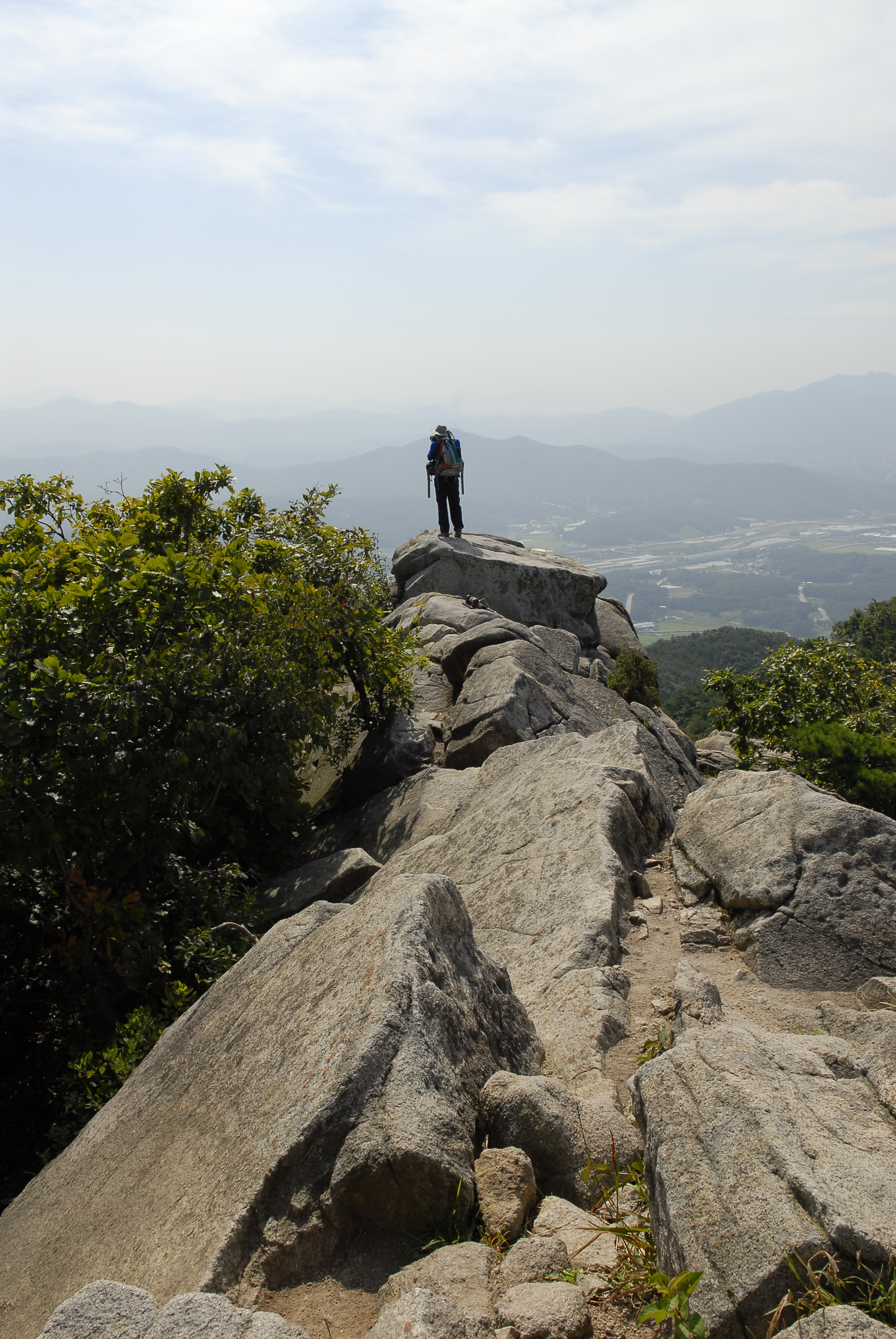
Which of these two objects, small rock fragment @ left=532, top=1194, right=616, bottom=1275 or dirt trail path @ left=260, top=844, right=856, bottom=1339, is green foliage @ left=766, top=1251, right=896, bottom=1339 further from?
small rock fragment @ left=532, top=1194, right=616, bottom=1275

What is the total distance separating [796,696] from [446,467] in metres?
12.6

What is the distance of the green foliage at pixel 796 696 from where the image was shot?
714 inches

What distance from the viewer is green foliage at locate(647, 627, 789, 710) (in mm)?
85938

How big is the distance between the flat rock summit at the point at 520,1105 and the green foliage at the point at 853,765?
5411 mm

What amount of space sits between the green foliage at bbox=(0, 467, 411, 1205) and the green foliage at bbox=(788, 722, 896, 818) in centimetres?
848

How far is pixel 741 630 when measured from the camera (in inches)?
4348

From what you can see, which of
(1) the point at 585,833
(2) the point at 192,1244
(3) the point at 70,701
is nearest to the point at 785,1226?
(2) the point at 192,1244

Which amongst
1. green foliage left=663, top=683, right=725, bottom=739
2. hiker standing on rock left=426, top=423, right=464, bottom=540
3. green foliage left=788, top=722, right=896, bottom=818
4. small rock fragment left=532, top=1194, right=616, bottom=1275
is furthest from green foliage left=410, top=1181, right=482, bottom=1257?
green foliage left=663, top=683, right=725, bottom=739

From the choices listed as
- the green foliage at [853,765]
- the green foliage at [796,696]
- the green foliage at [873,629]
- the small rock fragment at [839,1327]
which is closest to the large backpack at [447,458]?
the green foliage at [796,696]

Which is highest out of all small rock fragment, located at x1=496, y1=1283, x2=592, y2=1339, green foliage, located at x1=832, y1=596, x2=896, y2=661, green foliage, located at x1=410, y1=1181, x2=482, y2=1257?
small rock fragment, located at x1=496, y1=1283, x2=592, y2=1339

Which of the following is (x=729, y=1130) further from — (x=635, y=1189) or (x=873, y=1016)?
(x=873, y=1016)

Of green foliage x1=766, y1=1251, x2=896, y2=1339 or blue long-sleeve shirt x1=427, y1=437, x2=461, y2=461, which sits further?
blue long-sleeve shirt x1=427, y1=437, x2=461, y2=461

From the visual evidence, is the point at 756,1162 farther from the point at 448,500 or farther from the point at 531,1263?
the point at 448,500

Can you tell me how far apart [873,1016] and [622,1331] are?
9.17ft
